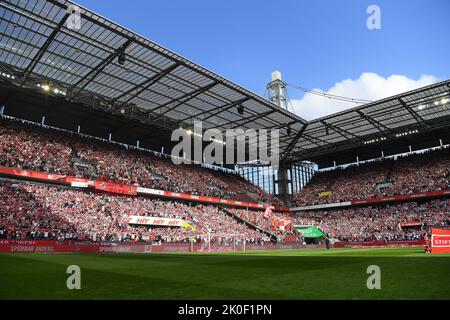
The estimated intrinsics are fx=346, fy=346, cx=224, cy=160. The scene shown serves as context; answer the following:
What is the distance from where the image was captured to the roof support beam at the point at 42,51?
91.2ft

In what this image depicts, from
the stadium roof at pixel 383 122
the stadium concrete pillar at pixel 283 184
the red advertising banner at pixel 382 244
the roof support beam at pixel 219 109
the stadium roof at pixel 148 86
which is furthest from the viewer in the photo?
the stadium concrete pillar at pixel 283 184

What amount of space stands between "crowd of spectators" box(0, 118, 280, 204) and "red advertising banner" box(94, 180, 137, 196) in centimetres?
102

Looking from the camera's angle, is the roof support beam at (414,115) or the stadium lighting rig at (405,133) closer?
the roof support beam at (414,115)

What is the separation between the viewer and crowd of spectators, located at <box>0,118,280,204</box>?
37719 mm

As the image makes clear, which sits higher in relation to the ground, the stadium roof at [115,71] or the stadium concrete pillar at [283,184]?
the stadium roof at [115,71]

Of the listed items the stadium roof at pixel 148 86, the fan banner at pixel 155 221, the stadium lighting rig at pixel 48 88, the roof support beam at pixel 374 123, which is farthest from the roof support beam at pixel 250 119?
the stadium lighting rig at pixel 48 88

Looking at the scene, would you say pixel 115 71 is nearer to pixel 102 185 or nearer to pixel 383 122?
pixel 102 185

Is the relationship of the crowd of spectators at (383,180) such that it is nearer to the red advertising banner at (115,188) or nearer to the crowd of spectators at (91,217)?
the crowd of spectators at (91,217)

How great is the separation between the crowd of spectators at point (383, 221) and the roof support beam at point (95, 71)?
40.0 meters

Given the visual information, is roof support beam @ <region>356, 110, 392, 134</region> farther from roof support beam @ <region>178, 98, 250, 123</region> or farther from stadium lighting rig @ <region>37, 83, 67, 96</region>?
stadium lighting rig @ <region>37, 83, 67, 96</region>

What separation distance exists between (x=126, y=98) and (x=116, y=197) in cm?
1204

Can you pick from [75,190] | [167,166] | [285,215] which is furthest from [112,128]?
[285,215]
